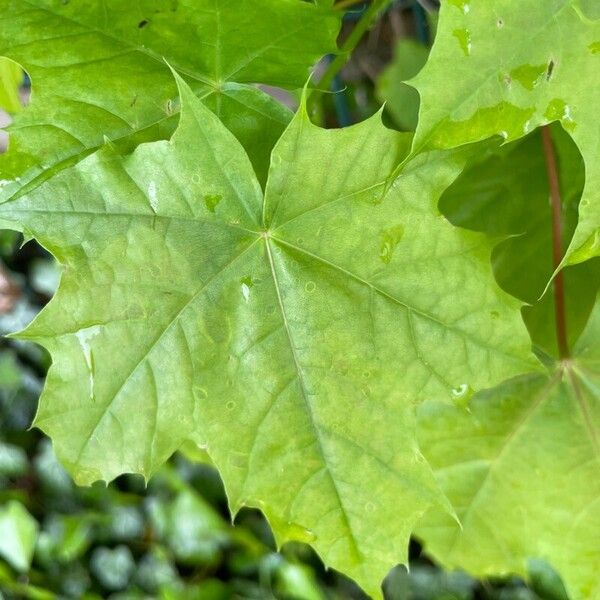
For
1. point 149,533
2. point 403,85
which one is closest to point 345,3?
point 403,85

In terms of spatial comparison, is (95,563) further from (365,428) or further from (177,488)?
(365,428)

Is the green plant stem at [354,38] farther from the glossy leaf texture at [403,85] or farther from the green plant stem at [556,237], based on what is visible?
the glossy leaf texture at [403,85]

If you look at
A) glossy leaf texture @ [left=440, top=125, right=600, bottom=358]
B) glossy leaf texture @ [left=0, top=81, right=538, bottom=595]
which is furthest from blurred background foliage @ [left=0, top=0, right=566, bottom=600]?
glossy leaf texture @ [left=0, top=81, right=538, bottom=595]

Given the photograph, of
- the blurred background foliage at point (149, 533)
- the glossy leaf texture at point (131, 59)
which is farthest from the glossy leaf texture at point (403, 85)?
the glossy leaf texture at point (131, 59)

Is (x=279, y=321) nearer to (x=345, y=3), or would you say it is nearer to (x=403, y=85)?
(x=345, y=3)

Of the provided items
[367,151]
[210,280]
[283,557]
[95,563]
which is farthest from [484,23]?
[95,563]

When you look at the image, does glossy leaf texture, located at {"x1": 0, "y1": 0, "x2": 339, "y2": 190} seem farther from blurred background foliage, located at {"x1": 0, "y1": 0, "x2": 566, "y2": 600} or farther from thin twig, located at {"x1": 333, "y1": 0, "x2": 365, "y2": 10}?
blurred background foliage, located at {"x1": 0, "y1": 0, "x2": 566, "y2": 600}
